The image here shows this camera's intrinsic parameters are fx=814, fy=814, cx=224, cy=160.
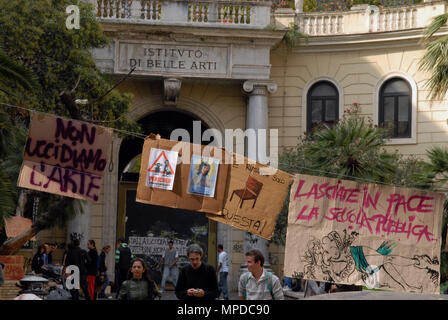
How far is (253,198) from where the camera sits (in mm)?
11742

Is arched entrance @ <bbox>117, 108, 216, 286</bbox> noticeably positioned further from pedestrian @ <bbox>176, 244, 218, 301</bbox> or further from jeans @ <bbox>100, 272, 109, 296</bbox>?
pedestrian @ <bbox>176, 244, 218, 301</bbox>

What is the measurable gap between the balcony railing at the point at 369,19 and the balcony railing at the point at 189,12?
1686mm

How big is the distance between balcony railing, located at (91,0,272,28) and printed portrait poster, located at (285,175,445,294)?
13.5 metres

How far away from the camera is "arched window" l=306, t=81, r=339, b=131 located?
25547 millimetres

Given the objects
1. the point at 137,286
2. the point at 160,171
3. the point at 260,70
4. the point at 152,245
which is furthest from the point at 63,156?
the point at 152,245

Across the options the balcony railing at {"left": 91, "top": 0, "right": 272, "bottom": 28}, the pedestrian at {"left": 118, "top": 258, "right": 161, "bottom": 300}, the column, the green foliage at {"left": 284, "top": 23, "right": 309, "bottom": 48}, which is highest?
the balcony railing at {"left": 91, "top": 0, "right": 272, "bottom": 28}

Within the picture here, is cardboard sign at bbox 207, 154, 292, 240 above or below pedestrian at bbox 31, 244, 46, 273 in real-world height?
above

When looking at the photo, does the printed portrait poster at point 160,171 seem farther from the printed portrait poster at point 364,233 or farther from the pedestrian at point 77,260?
the pedestrian at point 77,260

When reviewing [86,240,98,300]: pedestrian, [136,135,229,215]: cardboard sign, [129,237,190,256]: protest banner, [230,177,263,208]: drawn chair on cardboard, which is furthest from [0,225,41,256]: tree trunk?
[129,237,190,256]: protest banner

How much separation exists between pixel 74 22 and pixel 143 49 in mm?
5310

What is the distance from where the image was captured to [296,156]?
22078 mm
